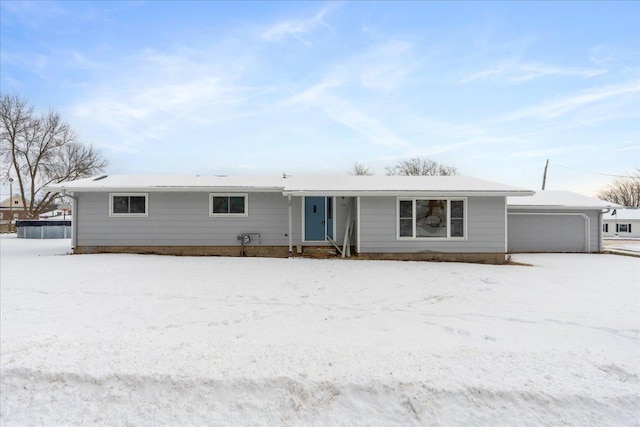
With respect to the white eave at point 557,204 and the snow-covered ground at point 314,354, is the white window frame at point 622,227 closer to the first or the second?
the white eave at point 557,204

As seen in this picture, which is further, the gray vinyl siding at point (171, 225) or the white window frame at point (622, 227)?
the white window frame at point (622, 227)

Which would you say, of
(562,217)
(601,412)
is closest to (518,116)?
(562,217)

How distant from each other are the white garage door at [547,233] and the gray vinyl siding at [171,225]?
31.1 ft

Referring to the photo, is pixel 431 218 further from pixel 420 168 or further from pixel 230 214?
pixel 420 168

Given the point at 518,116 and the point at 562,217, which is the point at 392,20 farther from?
the point at 562,217

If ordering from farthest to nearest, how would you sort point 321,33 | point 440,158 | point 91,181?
point 440,158 → point 91,181 → point 321,33

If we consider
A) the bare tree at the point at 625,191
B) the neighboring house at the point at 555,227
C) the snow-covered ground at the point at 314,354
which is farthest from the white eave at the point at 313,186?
the bare tree at the point at 625,191

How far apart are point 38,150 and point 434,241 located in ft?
120

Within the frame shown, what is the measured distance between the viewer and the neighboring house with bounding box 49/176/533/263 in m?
11.4

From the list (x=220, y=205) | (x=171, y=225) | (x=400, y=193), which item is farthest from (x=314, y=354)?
(x=171, y=225)

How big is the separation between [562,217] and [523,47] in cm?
754

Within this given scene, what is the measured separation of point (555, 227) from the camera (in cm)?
1501

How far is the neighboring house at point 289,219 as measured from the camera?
11430 mm

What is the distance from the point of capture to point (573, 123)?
15.6 metres
